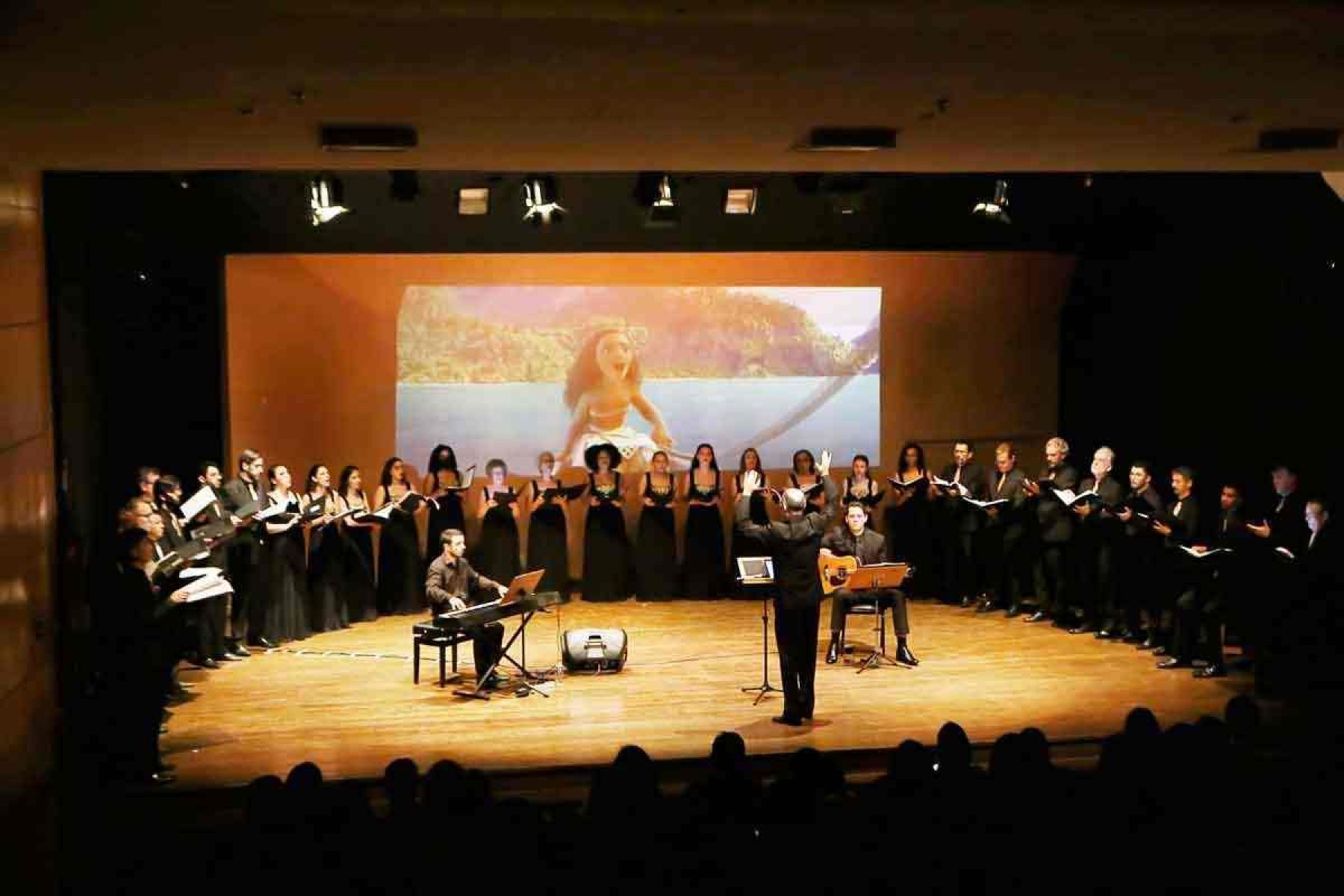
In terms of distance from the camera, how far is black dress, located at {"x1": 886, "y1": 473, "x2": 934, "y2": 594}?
42.8 ft

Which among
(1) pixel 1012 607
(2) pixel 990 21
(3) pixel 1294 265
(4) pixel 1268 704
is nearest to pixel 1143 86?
(2) pixel 990 21

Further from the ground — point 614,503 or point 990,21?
point 990,21

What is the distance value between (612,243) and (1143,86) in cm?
823

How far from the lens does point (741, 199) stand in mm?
11672

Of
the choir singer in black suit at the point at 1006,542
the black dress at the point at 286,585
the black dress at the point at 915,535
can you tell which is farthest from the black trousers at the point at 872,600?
the black dress at the point at 286,585

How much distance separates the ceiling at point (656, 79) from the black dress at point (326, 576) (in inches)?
184

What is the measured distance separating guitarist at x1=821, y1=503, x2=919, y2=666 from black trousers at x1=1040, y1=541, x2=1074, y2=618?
1.64m

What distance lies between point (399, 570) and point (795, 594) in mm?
5051

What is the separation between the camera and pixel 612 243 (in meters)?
13.5

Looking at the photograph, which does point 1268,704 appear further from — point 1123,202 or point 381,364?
point 381,364

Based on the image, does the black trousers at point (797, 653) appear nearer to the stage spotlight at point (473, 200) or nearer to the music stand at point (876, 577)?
the music stand at point (876, 577)

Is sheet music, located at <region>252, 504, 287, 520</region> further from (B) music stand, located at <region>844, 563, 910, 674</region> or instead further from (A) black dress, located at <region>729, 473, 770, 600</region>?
(B) music stand, located at <region>844, 563, 910, 674</region>

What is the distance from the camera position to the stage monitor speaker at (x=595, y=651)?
997cm

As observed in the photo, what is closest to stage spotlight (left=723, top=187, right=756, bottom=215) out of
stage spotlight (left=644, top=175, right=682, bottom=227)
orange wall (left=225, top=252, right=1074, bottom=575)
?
stage spotlight (left=644, top=175, right=682, bottom=227)
